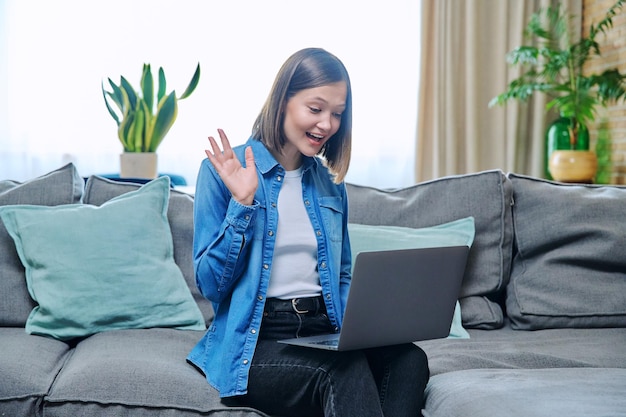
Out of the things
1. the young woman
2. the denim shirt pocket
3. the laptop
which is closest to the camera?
the laptop

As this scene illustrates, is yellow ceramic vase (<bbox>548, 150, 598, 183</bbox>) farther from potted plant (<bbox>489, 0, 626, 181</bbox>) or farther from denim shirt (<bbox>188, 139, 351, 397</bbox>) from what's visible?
denim shirt (<bbox>188, 139, 351, 397</bbox>)

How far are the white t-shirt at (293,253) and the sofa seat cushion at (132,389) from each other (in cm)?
26

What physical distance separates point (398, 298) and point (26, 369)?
87 centimetres

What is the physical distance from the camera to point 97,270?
6.70ft

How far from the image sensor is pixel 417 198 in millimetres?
2342

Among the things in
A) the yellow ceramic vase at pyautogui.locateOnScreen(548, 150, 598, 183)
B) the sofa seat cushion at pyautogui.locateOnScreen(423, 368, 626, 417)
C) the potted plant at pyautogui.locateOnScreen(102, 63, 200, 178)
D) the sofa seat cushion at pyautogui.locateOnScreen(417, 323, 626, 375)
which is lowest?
the sofa seat cushion at pyautogui.locateOnScreen(417, 323, 626, 375)

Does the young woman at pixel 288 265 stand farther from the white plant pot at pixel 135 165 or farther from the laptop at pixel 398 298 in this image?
the white plant pot at pixel 135 165

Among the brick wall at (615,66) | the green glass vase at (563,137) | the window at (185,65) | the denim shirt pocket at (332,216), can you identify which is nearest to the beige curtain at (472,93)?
the window at (185,65)

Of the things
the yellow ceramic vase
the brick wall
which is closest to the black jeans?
the yellow ceramic vase

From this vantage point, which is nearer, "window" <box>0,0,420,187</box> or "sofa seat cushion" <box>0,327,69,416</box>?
"sofa seat cushion" <box>0,327,69,416</box>

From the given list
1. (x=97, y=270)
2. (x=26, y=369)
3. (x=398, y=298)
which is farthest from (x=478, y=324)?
(x=26, y=369)

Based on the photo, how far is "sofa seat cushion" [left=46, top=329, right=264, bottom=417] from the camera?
163cm

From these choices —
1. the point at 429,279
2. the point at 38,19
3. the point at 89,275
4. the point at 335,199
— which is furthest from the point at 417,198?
the point at 38,19

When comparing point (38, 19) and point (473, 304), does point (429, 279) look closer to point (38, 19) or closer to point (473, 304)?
point (473, 304)
